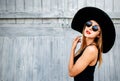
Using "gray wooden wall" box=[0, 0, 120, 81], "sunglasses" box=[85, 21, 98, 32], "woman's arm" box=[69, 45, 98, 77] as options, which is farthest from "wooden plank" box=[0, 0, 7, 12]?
"woman's arm" box=[69, 45, 98, 77]

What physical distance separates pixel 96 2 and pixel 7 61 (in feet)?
6.66

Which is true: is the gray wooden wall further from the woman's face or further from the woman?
the woman's face

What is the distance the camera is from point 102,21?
11.1 feet

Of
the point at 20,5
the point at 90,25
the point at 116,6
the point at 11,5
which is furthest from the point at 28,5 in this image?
the point at 90,25

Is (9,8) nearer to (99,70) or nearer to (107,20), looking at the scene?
(99,70)

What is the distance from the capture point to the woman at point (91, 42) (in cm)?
325

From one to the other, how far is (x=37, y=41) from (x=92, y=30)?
2.95m

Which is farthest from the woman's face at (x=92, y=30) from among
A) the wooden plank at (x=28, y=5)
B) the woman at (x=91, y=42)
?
the wooden plank at (x=28, y=5)

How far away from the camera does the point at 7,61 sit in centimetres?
625

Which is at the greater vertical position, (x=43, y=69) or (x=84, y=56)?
(x=84, y=56)

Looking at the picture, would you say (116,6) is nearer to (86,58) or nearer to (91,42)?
(91,42)

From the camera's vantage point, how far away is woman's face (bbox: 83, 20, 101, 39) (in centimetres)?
343

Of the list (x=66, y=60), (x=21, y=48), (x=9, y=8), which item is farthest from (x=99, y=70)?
(x=9, y=8)

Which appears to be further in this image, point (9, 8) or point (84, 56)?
point (9, 8)
